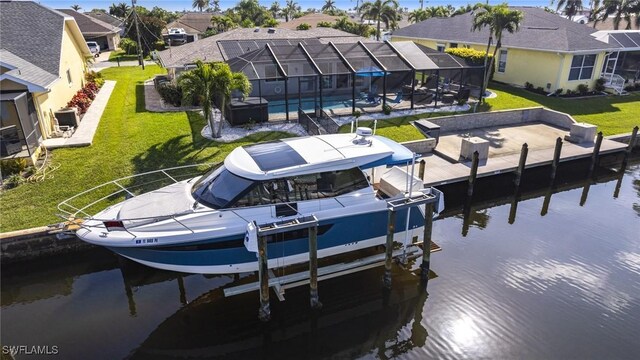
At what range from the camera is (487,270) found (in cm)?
1219

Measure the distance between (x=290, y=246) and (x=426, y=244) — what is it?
3.90 meters

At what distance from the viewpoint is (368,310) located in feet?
35.3

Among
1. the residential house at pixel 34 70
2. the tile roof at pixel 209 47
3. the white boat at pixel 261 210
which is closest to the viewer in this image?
the white boat at pixel 261 210

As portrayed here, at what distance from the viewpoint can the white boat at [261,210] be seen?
33.1 feet

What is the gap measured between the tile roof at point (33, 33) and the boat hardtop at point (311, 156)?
45.9ft

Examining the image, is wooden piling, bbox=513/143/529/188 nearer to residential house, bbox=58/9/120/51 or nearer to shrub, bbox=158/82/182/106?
shrub, bbox=158/82/182/106

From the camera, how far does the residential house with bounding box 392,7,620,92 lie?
28828mm

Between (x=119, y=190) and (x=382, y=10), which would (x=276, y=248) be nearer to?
(x=119, y=190)

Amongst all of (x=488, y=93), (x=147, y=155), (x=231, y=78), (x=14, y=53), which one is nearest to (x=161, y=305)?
(x=147, y=155)

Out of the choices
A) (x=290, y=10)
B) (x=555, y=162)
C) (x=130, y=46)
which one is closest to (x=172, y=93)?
(x=555, y=162)

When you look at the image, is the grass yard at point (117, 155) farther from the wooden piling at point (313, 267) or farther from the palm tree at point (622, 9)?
the palm tree at point (622, 9)

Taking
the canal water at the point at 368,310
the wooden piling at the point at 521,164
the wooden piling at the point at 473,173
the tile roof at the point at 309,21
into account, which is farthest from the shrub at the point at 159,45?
the wooden piling at the point at 521,164

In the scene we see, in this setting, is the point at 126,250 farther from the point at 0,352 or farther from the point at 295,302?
the point at 295,302

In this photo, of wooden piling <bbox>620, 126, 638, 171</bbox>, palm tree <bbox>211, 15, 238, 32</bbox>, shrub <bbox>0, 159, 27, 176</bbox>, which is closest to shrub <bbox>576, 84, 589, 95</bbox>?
wooden piling <bbox>620, 126, 638, 171</bbox>
